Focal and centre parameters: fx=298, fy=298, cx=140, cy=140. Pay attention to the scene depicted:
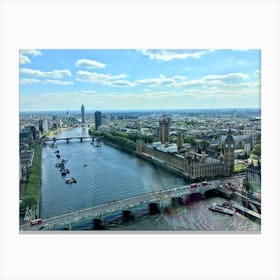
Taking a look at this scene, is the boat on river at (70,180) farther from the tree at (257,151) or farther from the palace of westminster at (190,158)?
the tree at (257,151)

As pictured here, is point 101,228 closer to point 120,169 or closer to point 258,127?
point 120,169

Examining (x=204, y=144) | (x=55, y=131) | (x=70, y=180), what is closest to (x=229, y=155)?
(x=204, y=144)

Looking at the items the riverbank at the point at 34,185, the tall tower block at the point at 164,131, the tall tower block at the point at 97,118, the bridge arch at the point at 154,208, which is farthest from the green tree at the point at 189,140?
the riverbank at the point at 34,185

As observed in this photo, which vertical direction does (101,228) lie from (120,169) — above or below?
below

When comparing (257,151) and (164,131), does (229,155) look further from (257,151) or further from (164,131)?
(164,131)
